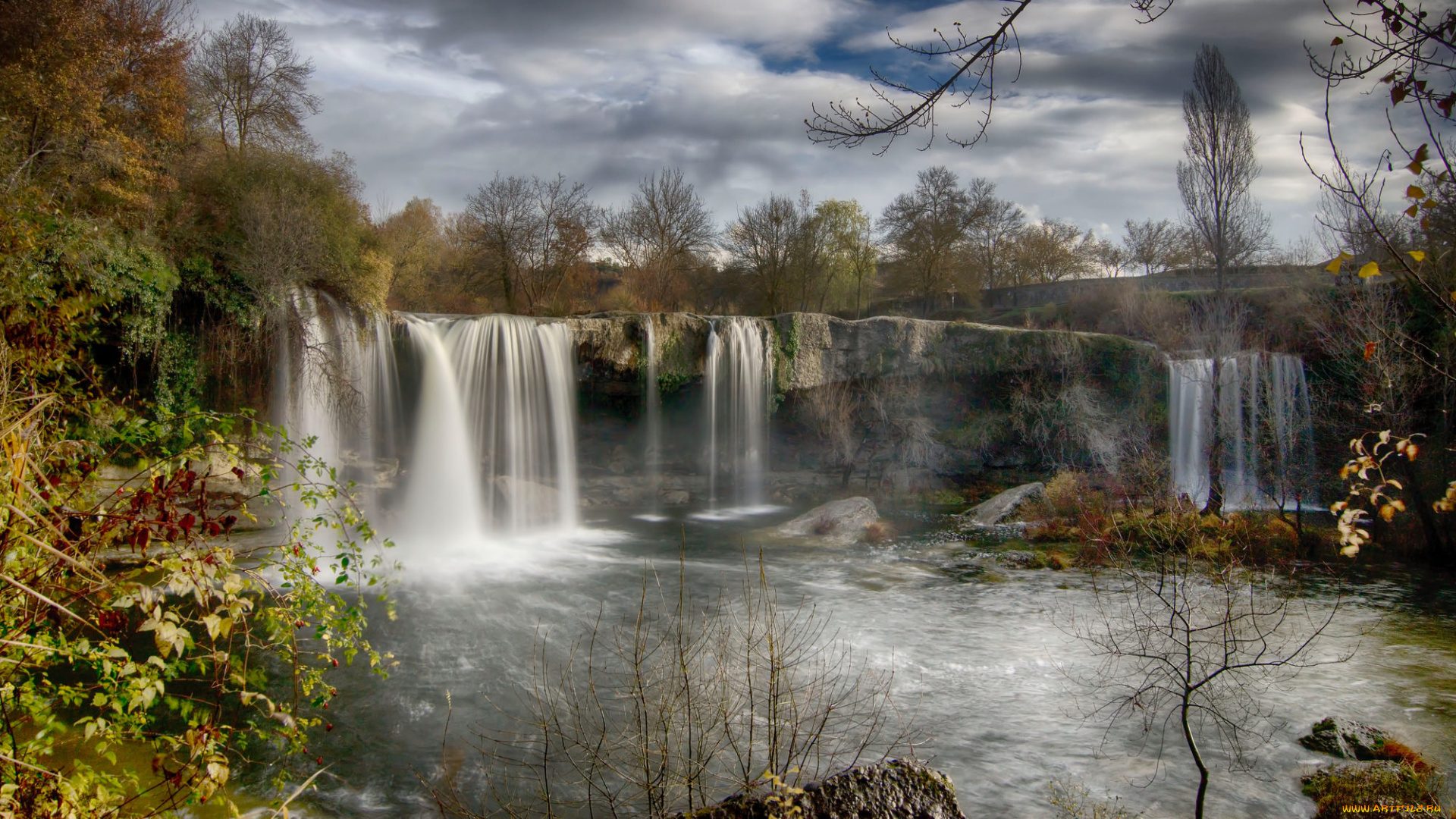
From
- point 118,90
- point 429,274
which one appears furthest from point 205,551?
point 429,274

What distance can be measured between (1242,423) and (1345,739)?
15.2 metres

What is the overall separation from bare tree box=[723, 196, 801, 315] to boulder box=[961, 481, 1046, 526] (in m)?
17.7

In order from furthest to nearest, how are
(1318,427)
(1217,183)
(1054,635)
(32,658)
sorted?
(1217,183)
(1318,427)
(1054,635)
(32,658)

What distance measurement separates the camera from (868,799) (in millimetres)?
4246

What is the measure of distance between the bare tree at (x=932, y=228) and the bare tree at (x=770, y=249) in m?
5.78

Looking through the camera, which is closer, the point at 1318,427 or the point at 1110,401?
the point at 1318,427

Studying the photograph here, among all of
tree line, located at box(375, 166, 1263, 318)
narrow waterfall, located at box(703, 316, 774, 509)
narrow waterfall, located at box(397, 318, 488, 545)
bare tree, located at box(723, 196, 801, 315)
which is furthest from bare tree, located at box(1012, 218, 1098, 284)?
narrow waterfall, located at box(397, 318, 488, 545)

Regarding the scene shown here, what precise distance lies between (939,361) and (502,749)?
1780cm

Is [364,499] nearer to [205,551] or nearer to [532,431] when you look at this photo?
[532,431]

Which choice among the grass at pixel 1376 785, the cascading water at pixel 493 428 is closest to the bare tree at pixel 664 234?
the cascading water at pixel 493 428

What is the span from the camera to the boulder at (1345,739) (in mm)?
6328

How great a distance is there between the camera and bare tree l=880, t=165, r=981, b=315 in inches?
1428

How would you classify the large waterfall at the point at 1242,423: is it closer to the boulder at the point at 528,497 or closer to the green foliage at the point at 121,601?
the boulder at the point at 528,497

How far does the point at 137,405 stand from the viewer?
41.2ft
